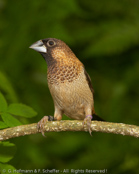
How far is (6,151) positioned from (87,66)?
3.75 metres

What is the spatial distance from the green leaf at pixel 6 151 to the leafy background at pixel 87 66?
205 cm

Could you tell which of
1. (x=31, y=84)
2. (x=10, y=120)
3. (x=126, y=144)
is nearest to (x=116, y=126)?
(x=10, y=120)

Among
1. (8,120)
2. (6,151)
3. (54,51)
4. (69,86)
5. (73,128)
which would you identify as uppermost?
(54,51)

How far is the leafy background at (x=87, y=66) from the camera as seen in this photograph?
5.90m

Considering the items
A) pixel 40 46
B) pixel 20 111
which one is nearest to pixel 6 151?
pixel 20 111

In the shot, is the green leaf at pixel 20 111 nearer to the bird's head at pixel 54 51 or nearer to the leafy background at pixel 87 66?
the bird's head at pixel 54 51

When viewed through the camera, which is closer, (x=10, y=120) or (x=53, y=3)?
(x=10, y=120)

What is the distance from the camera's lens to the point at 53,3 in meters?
6.43

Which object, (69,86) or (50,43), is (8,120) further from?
(50,43)

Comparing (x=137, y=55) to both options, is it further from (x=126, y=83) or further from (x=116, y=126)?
(x=116, y=126)

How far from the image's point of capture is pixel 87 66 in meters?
6.89

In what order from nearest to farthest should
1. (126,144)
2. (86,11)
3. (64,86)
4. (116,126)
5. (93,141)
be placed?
(116,126), (64,86), (126,144), (93,141), (86,11)

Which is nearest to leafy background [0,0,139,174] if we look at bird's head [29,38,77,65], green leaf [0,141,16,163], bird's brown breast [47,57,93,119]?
bird's brown breast [47,57,93,119]

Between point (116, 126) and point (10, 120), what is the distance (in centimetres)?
102
